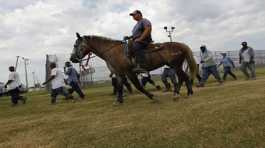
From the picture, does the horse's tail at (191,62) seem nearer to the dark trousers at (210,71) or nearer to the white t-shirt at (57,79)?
the white t-shirt at (57,79)

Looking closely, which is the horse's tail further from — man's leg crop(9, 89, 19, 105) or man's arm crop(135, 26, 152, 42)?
man's leg crop(9, 89, 19, 105)

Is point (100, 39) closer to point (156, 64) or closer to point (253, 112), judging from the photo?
point (156, 64)

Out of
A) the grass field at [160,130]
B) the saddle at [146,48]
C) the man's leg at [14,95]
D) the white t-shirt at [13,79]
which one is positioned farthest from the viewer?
the man's leg at [14,95]

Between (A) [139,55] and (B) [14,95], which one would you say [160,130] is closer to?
(A) [139,55]

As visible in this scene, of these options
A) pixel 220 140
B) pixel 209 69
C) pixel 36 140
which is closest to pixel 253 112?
pixel 220 140

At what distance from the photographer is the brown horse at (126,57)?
962 cm

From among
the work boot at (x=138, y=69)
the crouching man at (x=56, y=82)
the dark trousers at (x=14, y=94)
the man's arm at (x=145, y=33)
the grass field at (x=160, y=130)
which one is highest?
the man's arm at (x=145, y=33)

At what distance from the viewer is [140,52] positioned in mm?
9469

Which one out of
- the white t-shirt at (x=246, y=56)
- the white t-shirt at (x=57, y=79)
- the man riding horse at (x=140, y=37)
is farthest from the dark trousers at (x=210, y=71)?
the man riding horse at (x=140, y=37)

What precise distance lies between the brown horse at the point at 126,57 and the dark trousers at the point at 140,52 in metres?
0.14

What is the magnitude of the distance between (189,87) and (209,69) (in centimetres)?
608

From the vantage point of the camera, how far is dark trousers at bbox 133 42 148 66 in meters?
9.40

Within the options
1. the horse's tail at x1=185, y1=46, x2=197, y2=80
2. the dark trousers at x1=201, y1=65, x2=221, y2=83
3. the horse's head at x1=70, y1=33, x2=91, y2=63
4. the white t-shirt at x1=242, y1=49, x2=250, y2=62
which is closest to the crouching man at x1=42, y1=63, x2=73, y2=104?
the horse's head at x1=70, y1=33, x2=91, y2=63

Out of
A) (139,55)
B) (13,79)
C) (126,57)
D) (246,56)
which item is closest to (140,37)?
(139,55)
